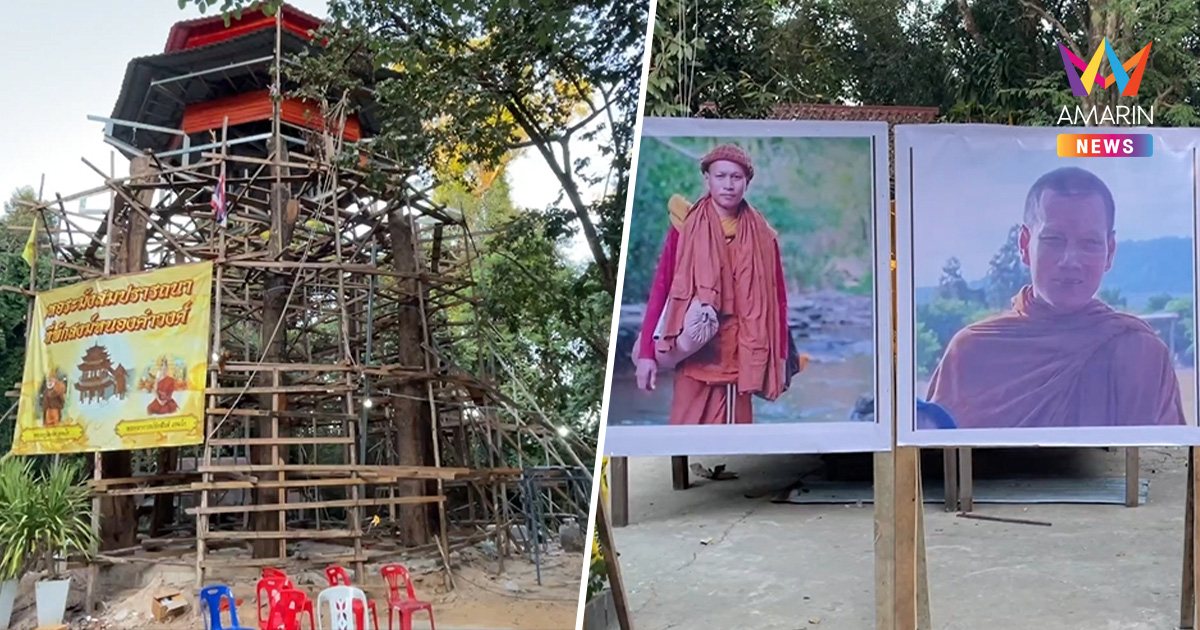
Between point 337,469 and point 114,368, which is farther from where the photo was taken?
point 337,469

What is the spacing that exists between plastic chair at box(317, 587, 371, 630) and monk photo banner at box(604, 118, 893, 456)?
1.46 metres

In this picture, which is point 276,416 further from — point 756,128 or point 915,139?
point 915,139

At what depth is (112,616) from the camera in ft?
14.6

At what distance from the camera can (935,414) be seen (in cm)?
270

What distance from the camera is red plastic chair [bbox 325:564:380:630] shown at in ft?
11.6

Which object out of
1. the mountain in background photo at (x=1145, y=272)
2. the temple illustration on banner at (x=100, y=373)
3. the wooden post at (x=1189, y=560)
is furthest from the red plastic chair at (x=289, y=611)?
the wooden post at (x=1189, y=560)

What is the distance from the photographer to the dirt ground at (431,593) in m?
3.67

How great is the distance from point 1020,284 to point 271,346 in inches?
155

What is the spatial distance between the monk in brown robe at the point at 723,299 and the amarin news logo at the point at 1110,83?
397cm

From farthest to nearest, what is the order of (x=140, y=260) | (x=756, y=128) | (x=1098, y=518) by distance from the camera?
(x=1098, y=518), (x=140, y=260), (x=756, y=128)

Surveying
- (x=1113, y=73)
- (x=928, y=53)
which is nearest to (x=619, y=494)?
(x=1113, y=73)

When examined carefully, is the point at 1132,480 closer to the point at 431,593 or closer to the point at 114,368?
the point at 431,593

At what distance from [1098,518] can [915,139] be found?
4.45m

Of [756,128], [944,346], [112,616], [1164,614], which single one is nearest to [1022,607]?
[1164,614]
